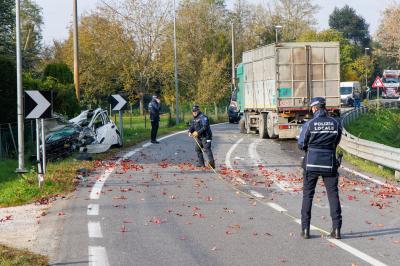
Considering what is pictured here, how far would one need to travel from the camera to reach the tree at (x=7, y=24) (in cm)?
4028

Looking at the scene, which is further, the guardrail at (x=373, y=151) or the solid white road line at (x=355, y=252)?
the guardrail at (x=373, y=151)

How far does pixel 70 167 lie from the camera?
16219mm

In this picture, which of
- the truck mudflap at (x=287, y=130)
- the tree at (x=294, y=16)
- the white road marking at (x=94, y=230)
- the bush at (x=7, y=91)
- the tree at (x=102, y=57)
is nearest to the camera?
the white road marking at (x=94, y=230)

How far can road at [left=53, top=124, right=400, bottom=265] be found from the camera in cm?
752

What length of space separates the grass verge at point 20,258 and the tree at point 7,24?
3383cm

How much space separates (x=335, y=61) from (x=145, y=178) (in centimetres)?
1223

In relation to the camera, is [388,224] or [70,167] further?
[70,167]

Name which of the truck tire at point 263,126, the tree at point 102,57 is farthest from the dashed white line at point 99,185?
the tree at point 102,57

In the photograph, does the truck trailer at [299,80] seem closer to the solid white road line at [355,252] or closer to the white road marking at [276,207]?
the white road marking at [276,207]

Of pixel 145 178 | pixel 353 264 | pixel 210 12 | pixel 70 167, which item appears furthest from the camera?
pixel 210 12

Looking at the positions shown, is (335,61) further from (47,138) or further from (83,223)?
(83,223)

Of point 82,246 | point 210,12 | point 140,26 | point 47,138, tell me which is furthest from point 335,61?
point 210,12

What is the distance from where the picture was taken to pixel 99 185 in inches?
531

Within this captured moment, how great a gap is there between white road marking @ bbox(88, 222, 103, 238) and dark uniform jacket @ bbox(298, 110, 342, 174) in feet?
9.31
